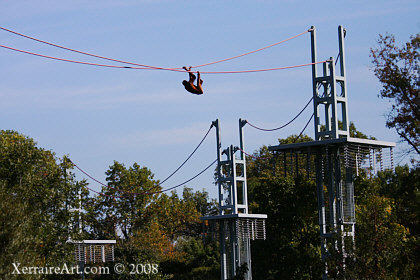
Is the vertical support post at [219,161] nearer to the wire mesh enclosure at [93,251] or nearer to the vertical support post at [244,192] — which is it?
the vertical support post at [244,192]

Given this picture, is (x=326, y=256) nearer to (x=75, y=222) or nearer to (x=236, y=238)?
(x=236, y=238)

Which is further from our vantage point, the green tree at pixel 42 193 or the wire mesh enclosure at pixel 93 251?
the wire mesh enclosure at pixel 93 251

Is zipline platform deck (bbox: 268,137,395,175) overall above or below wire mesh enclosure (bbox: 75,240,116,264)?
above

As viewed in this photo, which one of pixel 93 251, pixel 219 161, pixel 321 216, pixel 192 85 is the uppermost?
pixel 192 85

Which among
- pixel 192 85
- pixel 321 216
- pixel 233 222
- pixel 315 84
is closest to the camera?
pixel 192 85

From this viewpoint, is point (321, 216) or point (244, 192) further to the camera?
point (244, 192)

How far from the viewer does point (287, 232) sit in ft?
102

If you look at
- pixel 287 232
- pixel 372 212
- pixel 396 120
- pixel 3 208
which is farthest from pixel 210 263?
pixel 3 208

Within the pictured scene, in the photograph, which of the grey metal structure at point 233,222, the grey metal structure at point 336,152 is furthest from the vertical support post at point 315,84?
the grey metal structure at point 233,222

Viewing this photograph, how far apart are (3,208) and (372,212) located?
12122mm

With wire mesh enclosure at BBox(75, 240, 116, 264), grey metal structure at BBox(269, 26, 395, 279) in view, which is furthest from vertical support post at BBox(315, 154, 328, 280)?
wire mesh enclosure at BBox(75, 240, 116, 264)

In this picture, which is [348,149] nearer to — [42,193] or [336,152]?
[336,152]

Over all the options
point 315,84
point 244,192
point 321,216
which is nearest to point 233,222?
point 244,192

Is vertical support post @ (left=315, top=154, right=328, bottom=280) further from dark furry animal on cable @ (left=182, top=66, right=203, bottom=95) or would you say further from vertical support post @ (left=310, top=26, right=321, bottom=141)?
dark furry animal on cable @ (left=182, top=66, right=203, bottom=95)
